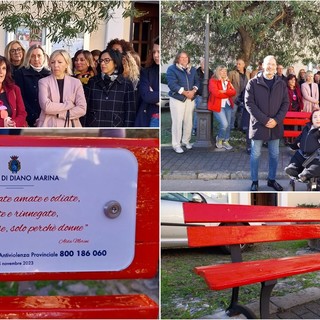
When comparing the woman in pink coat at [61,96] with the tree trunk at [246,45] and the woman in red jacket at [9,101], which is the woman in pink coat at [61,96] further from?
the tree trunk at [246,45]

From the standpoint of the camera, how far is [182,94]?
5875 millimetres

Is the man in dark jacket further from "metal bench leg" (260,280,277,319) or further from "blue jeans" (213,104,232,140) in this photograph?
"metal bench leg" (260,280,277,319)

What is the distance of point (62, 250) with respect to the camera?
2.58m

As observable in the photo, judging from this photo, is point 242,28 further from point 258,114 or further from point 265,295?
point 265,295

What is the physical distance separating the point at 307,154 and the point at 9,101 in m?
2.70

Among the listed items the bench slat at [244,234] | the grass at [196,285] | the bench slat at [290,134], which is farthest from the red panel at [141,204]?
the bench slat at [290,134]

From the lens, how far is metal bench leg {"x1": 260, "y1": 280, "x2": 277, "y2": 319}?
10.9ft

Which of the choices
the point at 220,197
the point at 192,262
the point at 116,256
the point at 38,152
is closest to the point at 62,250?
the point at 116,256

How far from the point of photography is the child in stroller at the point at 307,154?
5.28 meters

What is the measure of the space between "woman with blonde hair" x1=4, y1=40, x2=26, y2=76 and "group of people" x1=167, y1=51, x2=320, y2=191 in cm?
141

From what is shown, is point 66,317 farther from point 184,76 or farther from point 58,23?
point 184,76

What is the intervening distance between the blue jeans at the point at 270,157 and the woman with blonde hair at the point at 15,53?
2.30 m

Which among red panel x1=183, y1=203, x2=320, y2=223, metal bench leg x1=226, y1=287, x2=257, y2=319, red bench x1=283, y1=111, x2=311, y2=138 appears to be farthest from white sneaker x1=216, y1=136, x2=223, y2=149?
metal bench leg x1=226, y1=287, x2=257, y2=319

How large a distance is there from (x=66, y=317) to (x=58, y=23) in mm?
2484
